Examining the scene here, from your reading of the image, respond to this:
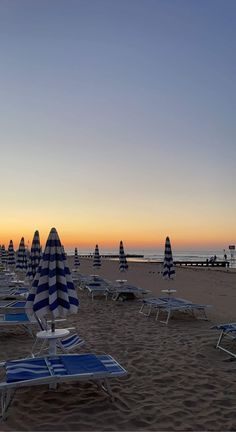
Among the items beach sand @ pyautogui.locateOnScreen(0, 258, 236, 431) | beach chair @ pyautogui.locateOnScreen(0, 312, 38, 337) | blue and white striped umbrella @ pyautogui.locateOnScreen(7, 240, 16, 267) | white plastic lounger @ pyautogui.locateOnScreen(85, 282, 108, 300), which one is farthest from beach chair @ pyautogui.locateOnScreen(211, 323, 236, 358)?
blue and white striped umbrella @ pyautogui.locateOnScreen(7, 240, 16, 267)

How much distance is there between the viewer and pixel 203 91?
16.4m

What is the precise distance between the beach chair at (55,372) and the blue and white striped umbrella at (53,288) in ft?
1.98

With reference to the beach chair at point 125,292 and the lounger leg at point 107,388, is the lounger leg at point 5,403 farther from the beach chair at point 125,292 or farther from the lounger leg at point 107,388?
the beach chair at point 125,292

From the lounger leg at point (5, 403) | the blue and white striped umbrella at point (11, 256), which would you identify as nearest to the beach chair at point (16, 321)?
the lounger leg at point (5, 403)

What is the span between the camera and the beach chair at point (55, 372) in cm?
392

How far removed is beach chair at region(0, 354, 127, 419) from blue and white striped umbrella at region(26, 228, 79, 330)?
23.7 inches

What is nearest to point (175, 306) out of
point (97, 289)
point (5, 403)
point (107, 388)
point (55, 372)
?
point (97, 289)

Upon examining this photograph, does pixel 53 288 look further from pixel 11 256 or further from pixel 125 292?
pixel 11 256

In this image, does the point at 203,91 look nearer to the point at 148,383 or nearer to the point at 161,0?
the point at 161,0

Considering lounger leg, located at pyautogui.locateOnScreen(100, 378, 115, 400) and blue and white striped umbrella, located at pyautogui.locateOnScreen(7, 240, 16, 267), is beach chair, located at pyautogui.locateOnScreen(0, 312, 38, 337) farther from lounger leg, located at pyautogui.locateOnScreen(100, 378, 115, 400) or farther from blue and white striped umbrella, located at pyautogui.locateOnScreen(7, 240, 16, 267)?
blue and white striped umbrella, located at pyautogui.locateOnScreen(7, 240, 16, 267)

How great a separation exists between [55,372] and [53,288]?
3.58ft

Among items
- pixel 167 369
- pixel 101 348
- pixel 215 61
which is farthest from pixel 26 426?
pixel 215 61

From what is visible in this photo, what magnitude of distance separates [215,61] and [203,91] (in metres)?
1.80

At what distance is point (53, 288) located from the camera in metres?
4.85
